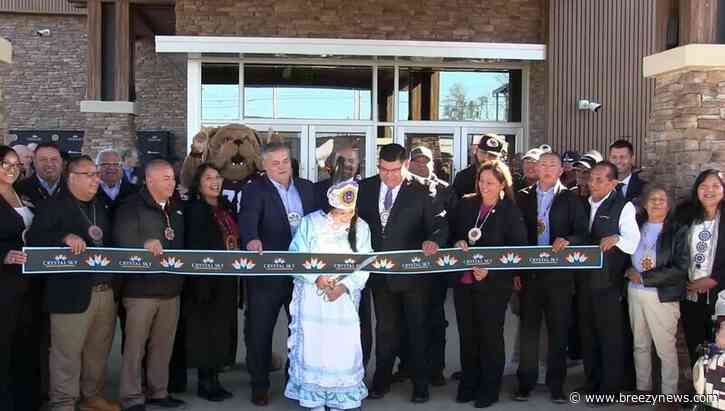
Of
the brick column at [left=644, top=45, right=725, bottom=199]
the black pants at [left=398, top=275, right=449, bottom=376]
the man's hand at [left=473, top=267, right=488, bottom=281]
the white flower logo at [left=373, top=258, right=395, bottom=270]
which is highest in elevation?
the brick column at [left=644, top=45, right=725, bottom=199]

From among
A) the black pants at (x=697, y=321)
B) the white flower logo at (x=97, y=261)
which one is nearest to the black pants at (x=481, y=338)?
the black pants at (x=697, y=321)

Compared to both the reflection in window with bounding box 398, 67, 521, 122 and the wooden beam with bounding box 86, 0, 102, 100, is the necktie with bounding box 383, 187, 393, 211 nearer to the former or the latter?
the reflection in window with bounding box 398, 67, 521, 122

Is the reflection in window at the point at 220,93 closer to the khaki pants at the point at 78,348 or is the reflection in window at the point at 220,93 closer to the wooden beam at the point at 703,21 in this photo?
the khaki pants at the point at 78,348

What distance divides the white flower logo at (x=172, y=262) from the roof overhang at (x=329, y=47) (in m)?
7.06

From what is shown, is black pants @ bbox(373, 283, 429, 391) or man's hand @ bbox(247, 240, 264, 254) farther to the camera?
black pants @ bbox(373, 283, 429, 391)

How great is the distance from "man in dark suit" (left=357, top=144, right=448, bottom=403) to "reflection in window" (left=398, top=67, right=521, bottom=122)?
24.9 ft

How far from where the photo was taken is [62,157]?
653 cm

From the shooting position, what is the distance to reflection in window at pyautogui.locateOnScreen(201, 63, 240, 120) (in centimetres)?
1284

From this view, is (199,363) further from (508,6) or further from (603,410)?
(508,6)

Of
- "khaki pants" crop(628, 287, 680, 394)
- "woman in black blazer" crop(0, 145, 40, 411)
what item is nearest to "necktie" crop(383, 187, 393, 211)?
"khaki pants" crop(628, 287, 680, 394)

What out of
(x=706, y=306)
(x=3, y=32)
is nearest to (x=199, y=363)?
(x=706, y=306)

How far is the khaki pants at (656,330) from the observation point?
5.58 metres

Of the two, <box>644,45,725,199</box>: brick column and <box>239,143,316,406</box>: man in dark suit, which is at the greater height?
<box>644,45,725,199</box>: brick column

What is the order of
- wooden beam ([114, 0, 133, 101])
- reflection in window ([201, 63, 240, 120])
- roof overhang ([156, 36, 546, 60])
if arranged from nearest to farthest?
roof overhang ([156, 36, 546, 60]), reflection in window ([201, 63, 240, 120]), wooden beam ([114, 0, 133, 101])
